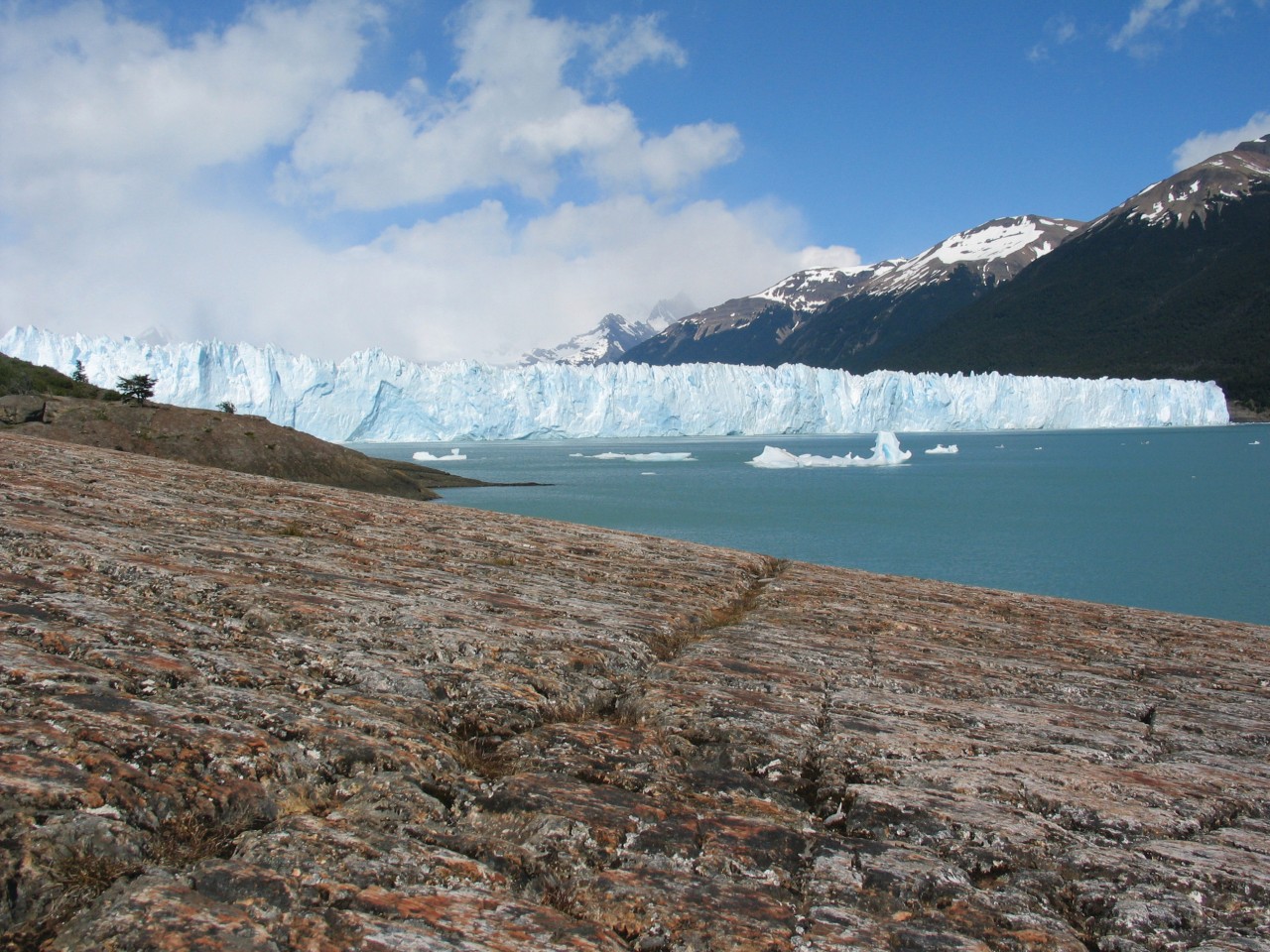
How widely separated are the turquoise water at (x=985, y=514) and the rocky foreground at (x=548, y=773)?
63.9ft

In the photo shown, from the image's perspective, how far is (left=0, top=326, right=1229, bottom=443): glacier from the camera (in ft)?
262

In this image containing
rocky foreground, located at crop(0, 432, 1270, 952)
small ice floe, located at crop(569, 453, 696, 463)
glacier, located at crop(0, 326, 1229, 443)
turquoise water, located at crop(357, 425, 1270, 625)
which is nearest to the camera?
rocky foreground, located at crop(0, 432, 1270, 952)

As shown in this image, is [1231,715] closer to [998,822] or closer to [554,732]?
[998,822]

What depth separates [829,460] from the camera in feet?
229

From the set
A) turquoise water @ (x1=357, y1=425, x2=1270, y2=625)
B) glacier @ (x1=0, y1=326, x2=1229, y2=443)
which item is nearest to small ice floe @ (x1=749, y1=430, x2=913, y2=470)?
turquoise water @ (x1=357, y1=425, x2=1270, y2=625)

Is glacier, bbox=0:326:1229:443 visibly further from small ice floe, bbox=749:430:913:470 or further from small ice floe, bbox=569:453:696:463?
small ice floe, bbox=749:430:913:470

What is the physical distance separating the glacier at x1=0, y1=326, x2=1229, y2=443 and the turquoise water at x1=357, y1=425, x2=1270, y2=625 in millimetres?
16445

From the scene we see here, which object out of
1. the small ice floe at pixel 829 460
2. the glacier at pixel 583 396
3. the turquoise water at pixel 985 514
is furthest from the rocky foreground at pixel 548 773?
the glacier at pixel 583 396

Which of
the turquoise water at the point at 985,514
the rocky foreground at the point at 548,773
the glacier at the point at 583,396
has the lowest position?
the turquoise water at the point at 985,514

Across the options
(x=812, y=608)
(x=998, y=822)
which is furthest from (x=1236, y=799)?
(x=812, y=608)

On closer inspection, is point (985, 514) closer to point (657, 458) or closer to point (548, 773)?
point (548, 773)

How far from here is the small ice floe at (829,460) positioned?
66188mm

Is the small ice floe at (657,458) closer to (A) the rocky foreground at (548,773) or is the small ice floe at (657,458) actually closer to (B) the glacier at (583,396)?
(B) the glacier at (583,396)

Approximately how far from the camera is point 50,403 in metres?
24.5
